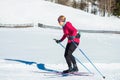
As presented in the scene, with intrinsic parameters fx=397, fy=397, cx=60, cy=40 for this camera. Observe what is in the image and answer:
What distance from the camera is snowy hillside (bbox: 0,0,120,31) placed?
46753mm

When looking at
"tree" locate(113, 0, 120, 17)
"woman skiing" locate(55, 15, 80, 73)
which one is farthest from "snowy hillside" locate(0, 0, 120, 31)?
"woman skiing" locate(55, 15, 80, 73)

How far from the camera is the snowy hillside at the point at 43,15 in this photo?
153ft

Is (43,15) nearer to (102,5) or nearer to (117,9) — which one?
(117,9)

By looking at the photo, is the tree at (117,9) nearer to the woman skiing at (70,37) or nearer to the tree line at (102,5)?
the tree line at (102,5)

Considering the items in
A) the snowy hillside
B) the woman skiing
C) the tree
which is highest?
the woman skiing

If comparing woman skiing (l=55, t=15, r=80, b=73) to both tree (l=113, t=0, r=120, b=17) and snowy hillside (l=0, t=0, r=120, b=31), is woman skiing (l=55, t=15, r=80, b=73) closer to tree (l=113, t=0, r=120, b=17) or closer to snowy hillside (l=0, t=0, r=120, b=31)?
snowy hillside (l=0, t=0, r=120, b=31)

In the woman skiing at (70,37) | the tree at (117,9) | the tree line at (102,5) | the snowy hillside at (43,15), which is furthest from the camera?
the tree line at (102,5)

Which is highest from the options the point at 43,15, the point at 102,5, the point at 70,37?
the point at 70,37

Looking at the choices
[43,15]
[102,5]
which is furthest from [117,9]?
[43,15]

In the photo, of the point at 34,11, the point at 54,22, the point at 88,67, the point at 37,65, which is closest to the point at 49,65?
the point at 37,65

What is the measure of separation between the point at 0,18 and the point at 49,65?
111 feet

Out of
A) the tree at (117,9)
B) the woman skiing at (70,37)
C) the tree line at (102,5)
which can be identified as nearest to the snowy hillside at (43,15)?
the tree line at (102,5)

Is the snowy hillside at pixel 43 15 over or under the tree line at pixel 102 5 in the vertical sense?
over

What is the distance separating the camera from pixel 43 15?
50.3m
